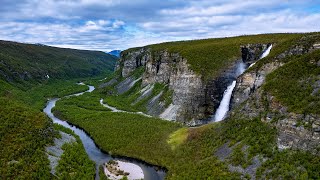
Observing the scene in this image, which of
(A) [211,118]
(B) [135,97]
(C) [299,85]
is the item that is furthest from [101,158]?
(B) [135,97]

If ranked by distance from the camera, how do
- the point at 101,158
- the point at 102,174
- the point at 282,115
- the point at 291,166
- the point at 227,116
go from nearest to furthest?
the point at 291,166 → the point at 282,115 → the point at 102,174 → the point at 227,116 → the point at 101,158

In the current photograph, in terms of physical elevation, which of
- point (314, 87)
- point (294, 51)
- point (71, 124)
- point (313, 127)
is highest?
point (294, 51)

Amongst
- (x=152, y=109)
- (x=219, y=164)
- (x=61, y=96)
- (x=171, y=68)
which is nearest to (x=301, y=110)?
(x=219, y=164)

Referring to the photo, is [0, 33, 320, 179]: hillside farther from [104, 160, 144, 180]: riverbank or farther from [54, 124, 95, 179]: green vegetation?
[104, 160, 144, 180]: riverbank

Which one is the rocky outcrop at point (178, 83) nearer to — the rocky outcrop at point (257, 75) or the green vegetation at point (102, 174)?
the rocky outcrop at point (257, 75)

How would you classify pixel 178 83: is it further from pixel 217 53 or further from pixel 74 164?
pixel 74 164

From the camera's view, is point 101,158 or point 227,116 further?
point 101,158

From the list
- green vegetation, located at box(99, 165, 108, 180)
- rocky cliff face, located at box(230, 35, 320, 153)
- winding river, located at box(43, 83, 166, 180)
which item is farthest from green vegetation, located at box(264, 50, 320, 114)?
green vegetation, located at box(99, 165, 108, 180)

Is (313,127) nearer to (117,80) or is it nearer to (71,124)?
(71,124)
